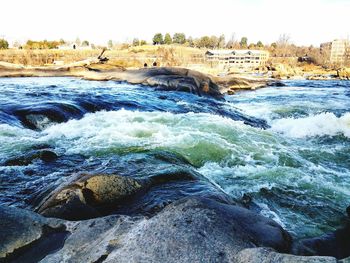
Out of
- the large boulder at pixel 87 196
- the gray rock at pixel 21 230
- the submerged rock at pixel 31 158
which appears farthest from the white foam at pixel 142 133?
the gray rock at pixel 21 230

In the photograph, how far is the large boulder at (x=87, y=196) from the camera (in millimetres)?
4031

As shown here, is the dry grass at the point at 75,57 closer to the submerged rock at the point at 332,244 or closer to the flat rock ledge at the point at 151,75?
the flat rock ledge at the point at 151,75

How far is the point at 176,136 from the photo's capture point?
977 centimetres

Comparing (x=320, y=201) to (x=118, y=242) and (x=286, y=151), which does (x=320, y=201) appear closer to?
(x=286, y=151)

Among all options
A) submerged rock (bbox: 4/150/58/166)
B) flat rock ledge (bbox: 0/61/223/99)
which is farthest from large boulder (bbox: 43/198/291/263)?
flat rock ledge (bbox: 0/61/223/99)

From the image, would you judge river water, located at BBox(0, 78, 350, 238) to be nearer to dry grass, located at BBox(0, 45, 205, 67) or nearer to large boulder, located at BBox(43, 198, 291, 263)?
large boulder, located at BBox(43, 198, 291, 263)

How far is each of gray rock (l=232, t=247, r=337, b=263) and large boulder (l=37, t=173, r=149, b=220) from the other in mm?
2175

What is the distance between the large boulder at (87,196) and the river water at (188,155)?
0.31 m

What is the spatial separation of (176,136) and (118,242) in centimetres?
703

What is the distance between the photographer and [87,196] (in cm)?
432

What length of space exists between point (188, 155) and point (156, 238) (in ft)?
18.0

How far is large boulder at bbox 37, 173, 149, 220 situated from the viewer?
4031 mm

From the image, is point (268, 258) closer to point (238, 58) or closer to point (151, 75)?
point (151, 75)

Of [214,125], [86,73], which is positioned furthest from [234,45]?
[214,125]
